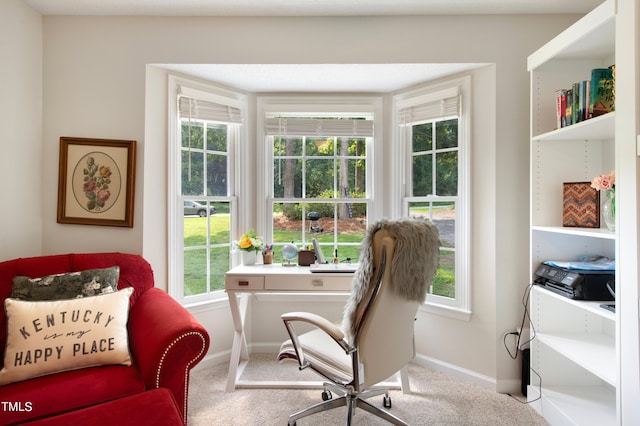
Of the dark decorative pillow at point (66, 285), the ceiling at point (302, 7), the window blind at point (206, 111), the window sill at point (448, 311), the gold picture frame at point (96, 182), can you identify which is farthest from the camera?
the window blind at point (206, 111)

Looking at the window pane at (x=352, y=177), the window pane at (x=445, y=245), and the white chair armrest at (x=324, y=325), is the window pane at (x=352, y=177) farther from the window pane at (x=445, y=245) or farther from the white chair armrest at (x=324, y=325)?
the white chair armrest at (x=324, y=325)

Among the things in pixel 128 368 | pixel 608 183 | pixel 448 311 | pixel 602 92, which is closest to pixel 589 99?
pixel 602 92

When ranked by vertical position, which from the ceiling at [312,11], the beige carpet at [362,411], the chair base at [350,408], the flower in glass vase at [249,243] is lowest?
the beige carpet at [362,411]

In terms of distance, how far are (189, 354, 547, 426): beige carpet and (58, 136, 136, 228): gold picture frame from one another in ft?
4.25

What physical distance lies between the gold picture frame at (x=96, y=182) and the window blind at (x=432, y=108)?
6.80ft

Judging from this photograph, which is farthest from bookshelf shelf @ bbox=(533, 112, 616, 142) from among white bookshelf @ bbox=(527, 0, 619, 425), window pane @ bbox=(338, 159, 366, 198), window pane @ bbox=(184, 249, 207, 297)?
window pane @ bbox=(184, 249, 207, 297)

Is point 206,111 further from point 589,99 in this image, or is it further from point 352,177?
point 589,99

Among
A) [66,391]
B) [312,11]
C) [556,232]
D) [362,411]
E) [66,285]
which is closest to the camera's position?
[66,391]

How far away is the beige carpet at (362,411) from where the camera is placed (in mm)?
2008

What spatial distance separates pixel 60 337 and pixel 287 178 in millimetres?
1931

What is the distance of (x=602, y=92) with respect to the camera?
1.71 m

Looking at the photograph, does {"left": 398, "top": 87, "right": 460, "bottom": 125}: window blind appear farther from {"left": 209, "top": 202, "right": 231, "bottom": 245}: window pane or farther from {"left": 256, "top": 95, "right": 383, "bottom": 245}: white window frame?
{"left": 209, "top": 202, "right": 231, "bottom": 245}: window pane

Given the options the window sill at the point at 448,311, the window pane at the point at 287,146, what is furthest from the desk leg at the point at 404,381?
the window pane at the point at 287,146

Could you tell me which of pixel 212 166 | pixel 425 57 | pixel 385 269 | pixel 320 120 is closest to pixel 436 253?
pixel 385 269
